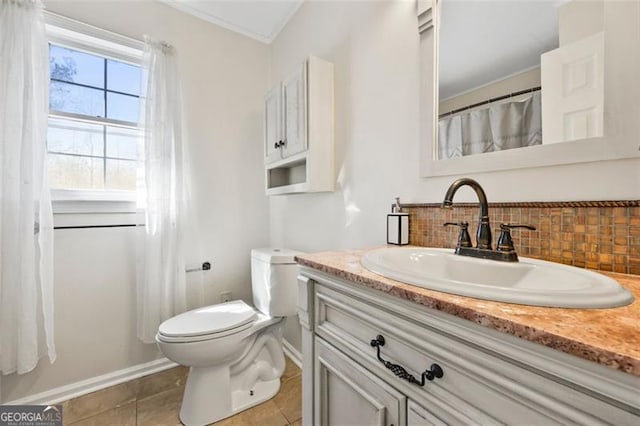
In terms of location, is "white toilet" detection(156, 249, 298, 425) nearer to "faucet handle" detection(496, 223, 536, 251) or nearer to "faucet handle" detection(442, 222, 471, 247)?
"faucet handle" detection(442, 222, 471, 247)

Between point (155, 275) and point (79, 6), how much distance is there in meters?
1.56

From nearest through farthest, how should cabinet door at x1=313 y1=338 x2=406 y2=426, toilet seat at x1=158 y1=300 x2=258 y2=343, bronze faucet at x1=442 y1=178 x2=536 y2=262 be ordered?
cabinet door at x1=313 y1=338 x2=406 y2=426 → bronze faucet at x1=442 y1=178 x2=536 y2=262 → toilet seat at x1=158 y1=300 x2=258 y2=343

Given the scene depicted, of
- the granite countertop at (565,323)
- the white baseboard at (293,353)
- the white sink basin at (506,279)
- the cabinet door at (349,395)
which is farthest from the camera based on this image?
the white baseboard at (293,353)

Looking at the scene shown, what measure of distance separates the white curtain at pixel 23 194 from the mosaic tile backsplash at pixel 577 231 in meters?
1.92

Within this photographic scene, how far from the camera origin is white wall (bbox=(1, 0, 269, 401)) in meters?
1.51

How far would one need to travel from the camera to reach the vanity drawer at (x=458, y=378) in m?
0.37

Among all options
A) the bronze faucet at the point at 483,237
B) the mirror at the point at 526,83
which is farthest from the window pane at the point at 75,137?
the bronze faucet at the point at 483,237

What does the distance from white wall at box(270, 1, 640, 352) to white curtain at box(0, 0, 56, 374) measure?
133 cm

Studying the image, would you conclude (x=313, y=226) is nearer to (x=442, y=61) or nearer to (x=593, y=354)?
(x=442, y=61)

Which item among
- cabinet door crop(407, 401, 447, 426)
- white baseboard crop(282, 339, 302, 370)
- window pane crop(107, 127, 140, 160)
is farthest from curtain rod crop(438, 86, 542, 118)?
window pane crop(107, 127, 140, 160)

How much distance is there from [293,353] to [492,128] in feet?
5.69

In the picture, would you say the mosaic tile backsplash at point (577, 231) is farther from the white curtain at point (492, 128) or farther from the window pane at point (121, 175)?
the window pane at point (121, 175)

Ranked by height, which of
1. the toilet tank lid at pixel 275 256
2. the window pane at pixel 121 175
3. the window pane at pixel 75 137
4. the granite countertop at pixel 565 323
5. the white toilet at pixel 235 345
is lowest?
the white toilet at pixel 235 345

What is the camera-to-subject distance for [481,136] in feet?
3.06
